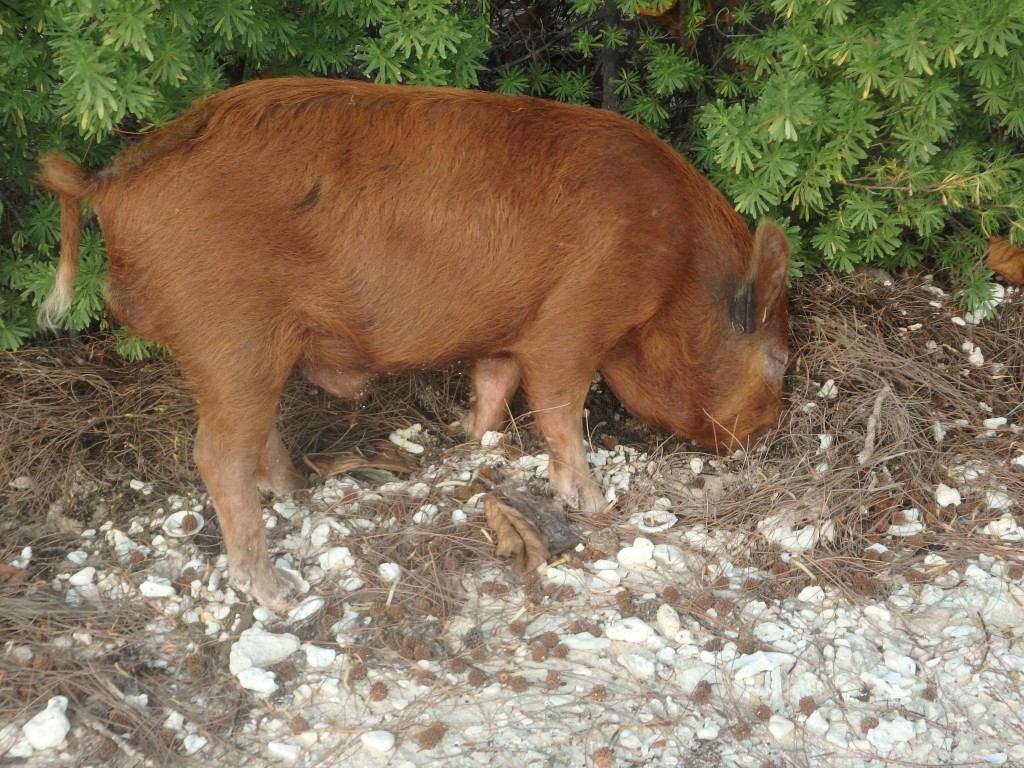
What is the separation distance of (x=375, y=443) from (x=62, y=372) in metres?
1.41

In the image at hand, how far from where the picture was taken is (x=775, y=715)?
3029 mm

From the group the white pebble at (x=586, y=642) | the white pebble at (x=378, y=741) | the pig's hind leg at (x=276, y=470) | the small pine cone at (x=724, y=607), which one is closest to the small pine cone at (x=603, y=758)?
the white pebble at (x=586, y=642)

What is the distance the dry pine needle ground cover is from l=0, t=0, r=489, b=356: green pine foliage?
39 centimetres

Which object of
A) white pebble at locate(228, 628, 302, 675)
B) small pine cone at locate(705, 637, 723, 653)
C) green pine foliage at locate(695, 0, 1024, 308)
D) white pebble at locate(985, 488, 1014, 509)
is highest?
green pine foliage at locate(695, 0, 1024, 308)

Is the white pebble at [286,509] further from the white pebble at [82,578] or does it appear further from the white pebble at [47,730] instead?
the white pebble at [47,730]

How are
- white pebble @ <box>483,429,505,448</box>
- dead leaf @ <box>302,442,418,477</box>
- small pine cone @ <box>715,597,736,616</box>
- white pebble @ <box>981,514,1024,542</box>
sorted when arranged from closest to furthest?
small pine cone @ <box>715,597,736,616</box>, white pebble @ <box>981,514,1024,542</box>, dead leaf @ <box>302,442,418,477</box>, white pebble @ <box>483,429,505,448</box>

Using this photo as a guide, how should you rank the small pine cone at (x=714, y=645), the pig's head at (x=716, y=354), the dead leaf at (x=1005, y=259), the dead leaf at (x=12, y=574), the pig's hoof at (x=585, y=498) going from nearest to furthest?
the small pine cone at (x=714, y=645)
the dead leaf at (x=12, y=574)
the pig's head at (x=716, y=354)
the pig's hoof at (x=585, y=498)
the dead leaf at (x=1005, y=259)

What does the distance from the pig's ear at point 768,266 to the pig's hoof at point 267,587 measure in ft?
6.73

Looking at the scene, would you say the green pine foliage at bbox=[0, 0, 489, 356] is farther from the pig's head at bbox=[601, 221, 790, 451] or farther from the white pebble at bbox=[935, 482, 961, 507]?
the white pebble at bbox=[935, 482, 961, 507]

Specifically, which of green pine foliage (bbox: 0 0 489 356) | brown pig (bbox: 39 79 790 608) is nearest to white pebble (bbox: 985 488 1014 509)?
brown pig (bbox: 39 79 790 608)

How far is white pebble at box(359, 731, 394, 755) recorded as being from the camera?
290 cm

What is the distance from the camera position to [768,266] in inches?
→ 151

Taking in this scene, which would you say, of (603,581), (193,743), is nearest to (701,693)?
(603,581)

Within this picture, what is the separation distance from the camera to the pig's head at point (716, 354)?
3945 mm
